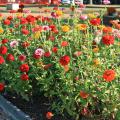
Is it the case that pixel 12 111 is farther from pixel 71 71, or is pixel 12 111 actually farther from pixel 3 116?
pixel 71 71

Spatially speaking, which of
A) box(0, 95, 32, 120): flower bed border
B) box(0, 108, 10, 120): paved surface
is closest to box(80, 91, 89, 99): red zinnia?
box(0, 95, 32, 120): flower bed border

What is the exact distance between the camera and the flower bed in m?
5.25

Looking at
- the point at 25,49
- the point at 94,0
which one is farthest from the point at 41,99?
the point at 94,0

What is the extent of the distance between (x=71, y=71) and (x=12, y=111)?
1.16 m

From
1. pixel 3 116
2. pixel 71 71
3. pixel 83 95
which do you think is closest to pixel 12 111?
pixel 3 116

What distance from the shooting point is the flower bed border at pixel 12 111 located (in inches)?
238

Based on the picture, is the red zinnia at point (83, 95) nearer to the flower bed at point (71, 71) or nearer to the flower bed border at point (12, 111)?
the flower bed at point (71, 71)

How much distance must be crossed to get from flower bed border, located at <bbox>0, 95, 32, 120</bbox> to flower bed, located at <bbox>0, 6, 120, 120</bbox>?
0.24m

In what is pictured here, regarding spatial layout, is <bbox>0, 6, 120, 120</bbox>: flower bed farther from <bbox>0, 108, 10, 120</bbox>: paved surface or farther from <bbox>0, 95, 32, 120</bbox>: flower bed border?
<bbox>0, 108, 10, 120</bbox>: paved surface

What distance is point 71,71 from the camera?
18.9 feet

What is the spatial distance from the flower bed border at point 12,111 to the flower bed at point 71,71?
0.24m

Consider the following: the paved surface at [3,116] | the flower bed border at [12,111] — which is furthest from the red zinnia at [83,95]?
the paved surface at [3,116]

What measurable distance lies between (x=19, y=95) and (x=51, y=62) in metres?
1.05

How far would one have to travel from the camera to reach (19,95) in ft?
23.4
